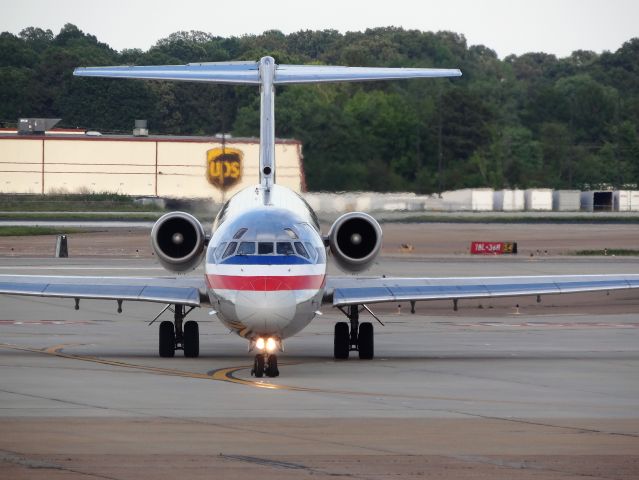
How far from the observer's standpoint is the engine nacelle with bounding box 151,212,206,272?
24.3 meters

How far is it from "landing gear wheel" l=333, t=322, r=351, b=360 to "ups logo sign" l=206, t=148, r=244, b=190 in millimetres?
11242

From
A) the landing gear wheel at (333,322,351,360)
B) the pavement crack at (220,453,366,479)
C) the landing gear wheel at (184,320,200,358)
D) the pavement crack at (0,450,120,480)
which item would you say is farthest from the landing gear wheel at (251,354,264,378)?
the pavement crack at (0,450,120,480)

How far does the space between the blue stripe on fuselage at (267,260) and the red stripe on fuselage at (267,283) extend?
24 cm

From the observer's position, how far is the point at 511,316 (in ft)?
117

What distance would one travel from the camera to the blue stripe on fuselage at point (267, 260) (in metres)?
20.9

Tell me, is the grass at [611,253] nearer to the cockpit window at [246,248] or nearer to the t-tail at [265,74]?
the t-tail at [265,74]

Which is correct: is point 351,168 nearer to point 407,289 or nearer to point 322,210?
point 322,210

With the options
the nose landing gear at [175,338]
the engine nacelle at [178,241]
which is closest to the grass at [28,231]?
the nose landing gear at [175,338]

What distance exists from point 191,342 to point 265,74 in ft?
18.5

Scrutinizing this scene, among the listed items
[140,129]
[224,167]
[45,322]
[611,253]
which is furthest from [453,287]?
[611,253]

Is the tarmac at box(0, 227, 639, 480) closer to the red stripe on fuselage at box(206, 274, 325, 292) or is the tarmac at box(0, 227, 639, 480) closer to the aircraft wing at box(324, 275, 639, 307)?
the aircraft wing at box(324, 275, 639, 307)

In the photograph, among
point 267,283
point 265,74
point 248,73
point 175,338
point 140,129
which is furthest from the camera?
point 140,129

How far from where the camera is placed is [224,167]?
3653 cm

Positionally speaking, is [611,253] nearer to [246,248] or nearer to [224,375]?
[246,248]
